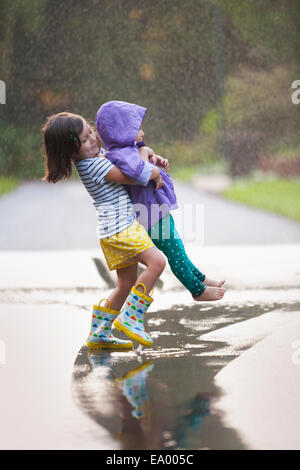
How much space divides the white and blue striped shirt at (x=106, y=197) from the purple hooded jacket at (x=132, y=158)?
0.07m

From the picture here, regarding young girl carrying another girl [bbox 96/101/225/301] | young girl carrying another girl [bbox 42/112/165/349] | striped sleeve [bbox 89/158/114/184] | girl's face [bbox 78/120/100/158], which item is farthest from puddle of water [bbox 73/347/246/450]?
girl's face [bbox 78/120/100/158]

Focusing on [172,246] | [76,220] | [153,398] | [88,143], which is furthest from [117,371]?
[76,220]

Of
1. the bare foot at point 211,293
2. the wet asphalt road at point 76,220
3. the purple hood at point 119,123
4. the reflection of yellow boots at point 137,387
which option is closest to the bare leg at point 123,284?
the bare foot at point 211,293

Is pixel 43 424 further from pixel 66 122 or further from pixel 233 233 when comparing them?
pixel 233 233

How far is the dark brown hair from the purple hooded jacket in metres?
0.14

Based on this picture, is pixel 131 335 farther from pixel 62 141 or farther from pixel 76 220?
pixel 76 220

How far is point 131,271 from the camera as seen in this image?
3699mm

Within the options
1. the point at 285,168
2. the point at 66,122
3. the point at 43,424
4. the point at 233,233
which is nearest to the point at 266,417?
the point at 43,424

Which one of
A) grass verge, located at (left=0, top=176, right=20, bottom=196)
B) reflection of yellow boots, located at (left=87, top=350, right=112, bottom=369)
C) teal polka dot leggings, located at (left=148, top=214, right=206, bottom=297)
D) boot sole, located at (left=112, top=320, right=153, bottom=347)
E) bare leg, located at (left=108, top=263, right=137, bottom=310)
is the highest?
teal polka dot leggings, located at (left=148, top=214, right=206, bottom=297)

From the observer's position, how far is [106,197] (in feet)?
11.7

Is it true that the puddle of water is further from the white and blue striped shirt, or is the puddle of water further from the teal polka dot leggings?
the white and blue striped shirt

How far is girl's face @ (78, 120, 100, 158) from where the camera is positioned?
3.52 metres

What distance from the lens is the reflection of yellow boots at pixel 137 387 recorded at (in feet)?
8.93
